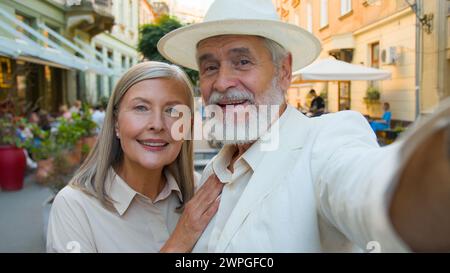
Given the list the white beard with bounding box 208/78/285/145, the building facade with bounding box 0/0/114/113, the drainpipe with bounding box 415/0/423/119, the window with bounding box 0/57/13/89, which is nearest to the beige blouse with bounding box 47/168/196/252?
the white beard with bounding box 208/78/285/145

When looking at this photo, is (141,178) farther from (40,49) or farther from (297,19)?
(40,49)

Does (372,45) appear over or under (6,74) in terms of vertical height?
under

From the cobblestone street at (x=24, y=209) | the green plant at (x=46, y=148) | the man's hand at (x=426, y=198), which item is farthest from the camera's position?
the green plant at (x=46, y=148)

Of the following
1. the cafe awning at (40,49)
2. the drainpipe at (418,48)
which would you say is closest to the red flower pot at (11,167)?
the cafe awning at (40,49)

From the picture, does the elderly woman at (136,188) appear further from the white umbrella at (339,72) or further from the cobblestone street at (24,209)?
the cobblestone street at (24,209)

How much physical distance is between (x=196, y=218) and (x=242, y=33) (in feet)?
2.00

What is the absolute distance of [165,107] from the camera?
1.39 m

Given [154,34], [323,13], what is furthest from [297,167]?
[154,34]

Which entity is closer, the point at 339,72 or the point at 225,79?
the point at 225,79

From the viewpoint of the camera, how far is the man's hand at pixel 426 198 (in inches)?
18.1

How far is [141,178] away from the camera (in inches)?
58.7

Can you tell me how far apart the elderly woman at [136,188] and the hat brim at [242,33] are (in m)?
0.12

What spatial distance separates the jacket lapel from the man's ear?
0.67 feet

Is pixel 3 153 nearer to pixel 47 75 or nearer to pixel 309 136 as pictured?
pixel 47 75
